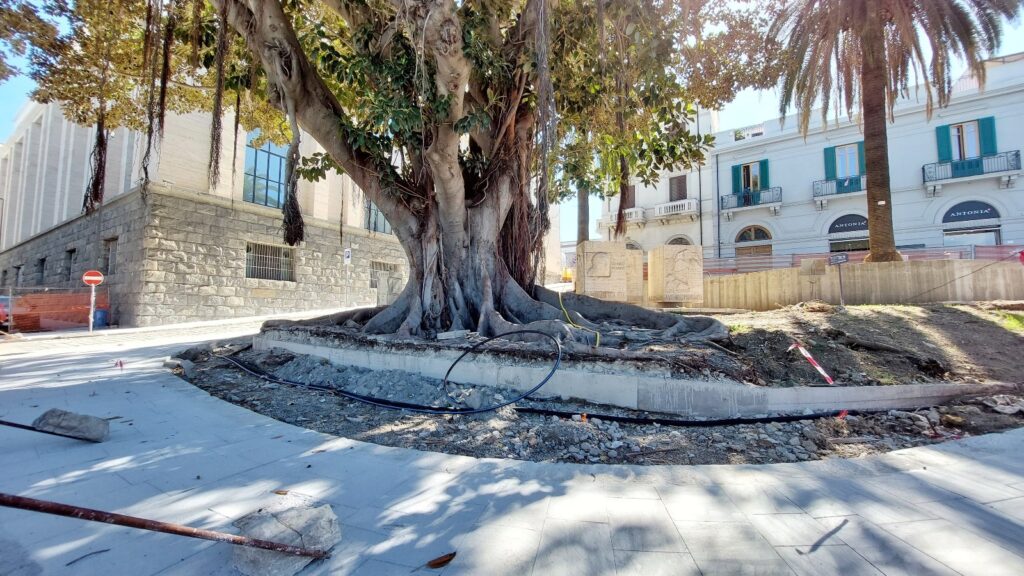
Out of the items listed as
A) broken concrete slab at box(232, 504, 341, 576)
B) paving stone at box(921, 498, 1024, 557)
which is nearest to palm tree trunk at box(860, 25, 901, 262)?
paving stone at box(921, 498, 1024, 557)

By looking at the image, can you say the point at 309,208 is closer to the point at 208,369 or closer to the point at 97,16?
the point at 97,16

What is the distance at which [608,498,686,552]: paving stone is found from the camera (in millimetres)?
1987

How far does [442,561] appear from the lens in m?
1.84

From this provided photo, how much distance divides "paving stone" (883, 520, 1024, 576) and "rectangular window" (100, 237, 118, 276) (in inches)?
776

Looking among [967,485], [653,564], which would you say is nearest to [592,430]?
[653,564]

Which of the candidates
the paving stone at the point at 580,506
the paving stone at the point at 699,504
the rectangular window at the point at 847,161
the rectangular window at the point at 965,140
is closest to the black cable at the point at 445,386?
the paving stone at the point at 580,506

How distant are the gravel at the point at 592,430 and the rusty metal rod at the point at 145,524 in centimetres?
160

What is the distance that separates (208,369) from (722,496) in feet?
22.7

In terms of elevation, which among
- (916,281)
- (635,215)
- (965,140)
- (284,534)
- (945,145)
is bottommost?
(284,534)

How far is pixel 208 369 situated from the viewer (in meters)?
6.46

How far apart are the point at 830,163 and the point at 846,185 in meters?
1.28

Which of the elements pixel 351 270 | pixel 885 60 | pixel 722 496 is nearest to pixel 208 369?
pixel 722 496

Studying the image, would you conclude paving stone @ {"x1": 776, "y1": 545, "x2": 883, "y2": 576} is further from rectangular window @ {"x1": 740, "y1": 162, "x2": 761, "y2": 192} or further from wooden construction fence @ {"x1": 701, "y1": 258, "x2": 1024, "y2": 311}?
rectangular window @ {"x1": 740, "y1": 162, "x2": 761, "y2": 192}

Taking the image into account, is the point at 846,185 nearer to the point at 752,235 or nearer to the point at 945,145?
the point at 945,145
